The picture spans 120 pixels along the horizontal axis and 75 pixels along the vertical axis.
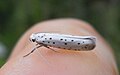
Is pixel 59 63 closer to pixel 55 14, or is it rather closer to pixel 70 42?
pixel 70 42

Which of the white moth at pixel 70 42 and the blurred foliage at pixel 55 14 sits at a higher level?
the white moth at pixel 70 42

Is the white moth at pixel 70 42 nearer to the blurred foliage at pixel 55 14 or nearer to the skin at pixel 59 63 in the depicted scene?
the skin at pixel 59 63

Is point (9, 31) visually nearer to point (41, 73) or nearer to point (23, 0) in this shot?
point (23, 0)

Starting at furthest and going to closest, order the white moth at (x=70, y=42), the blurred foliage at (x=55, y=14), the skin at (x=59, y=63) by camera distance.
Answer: the blurred foliage at (x=55, y=14)
the white moth at (x=70, y=42)
the skin at (x=59, y=63)

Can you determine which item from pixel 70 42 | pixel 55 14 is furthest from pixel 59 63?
pixel 55 14

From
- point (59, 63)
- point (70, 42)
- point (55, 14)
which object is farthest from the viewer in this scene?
point (55, 14)

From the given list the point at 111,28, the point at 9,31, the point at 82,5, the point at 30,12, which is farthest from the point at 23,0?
the point at 111,28

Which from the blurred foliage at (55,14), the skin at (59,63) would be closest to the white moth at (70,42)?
the skin at (59,63)

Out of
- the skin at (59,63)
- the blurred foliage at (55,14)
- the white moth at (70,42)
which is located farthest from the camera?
the blurred foliage at (55,14)
